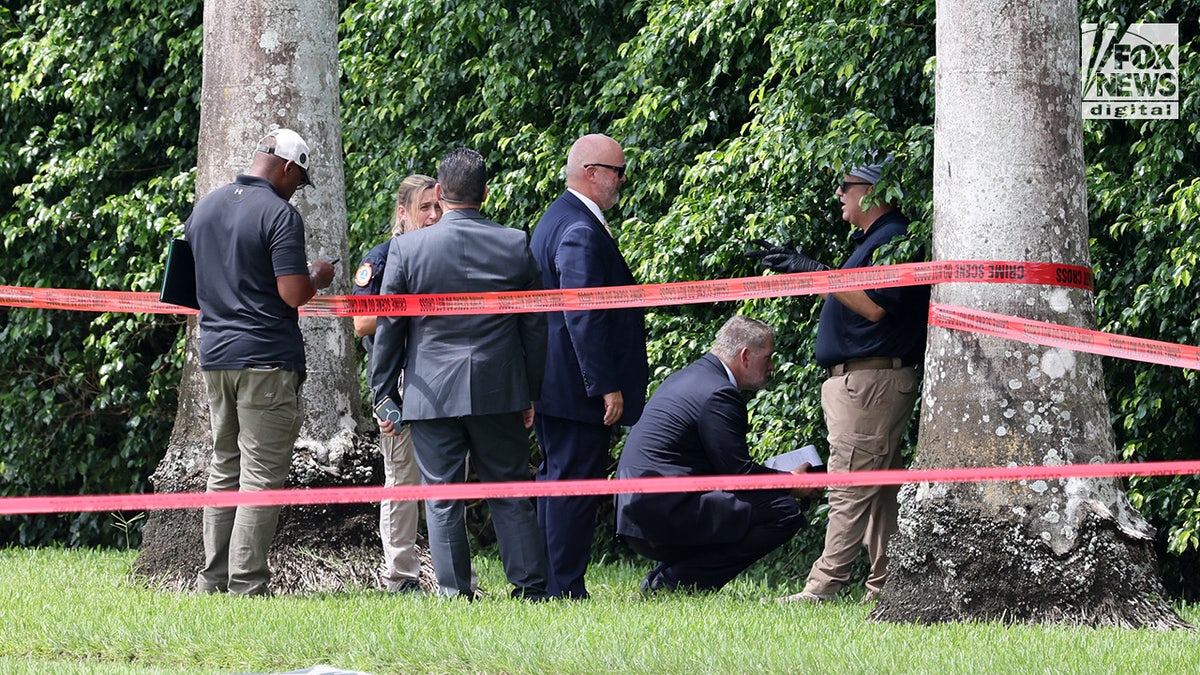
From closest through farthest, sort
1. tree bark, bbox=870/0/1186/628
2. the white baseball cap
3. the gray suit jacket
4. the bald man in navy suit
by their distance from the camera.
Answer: tree bark, bbox=870/0/1186/628
the gray suit jacket
the white baseball cap
the bald man in navy suit

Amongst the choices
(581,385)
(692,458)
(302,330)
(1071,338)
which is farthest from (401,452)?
(1071,338)

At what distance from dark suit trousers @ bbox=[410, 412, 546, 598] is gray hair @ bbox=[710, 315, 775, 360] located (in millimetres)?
1427

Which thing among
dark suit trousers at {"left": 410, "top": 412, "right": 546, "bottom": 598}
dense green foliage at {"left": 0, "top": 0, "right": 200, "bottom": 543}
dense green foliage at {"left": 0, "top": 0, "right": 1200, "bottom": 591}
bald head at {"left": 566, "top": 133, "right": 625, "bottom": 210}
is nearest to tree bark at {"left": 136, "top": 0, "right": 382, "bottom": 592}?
dark suit trousers at {"left": 410, "top": 412, "right": 546, "bottom": 598}

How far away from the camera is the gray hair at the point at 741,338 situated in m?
8.23

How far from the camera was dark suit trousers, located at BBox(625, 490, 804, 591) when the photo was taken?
8258mm

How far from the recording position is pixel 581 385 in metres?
7.48

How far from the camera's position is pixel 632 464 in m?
8.24

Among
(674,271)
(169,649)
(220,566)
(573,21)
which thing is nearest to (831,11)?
(674,271)

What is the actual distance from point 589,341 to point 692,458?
1.15 metres

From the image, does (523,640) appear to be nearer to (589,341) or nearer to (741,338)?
(589,341)

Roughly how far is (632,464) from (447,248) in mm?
1666

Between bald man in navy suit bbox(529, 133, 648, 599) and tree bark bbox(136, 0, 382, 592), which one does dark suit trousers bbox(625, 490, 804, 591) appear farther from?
tree bark bbox(136, 0, 382, 592)

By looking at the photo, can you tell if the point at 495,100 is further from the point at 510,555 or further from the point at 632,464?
the point at 510,555

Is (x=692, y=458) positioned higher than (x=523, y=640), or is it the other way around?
(x=692, y=458)
